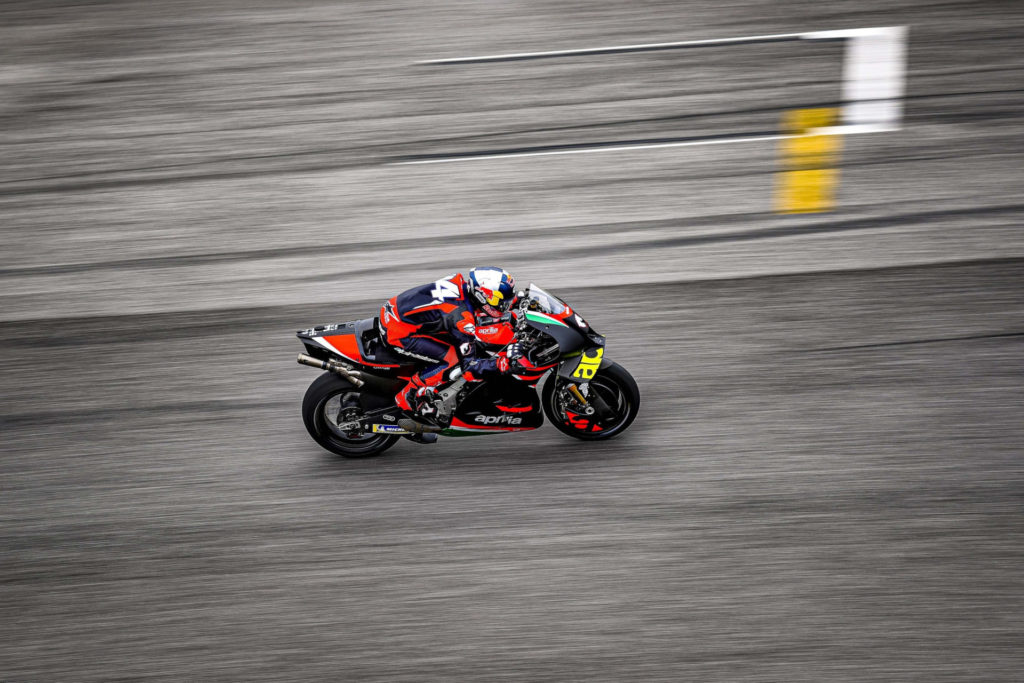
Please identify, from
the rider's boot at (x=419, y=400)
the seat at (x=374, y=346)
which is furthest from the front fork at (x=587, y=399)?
the seat at (x=374, y=346)

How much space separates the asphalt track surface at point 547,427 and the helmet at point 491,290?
151cm

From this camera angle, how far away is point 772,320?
32.3ft

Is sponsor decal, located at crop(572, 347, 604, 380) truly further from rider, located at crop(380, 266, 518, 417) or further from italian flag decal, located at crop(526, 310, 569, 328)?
rider, located at crop(380, 266, 518, 417)

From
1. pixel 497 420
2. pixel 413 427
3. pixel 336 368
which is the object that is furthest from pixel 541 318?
pixel 336 368

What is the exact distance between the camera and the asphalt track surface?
691 centimetres

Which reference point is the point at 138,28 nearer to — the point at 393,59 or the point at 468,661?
the point at 393,59

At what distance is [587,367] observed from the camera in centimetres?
782

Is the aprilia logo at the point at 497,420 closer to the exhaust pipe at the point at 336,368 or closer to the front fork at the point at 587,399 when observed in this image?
the front fork at the point at 587,399

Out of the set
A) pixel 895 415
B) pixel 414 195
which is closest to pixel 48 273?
pixel 414 195

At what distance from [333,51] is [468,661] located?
12.3m

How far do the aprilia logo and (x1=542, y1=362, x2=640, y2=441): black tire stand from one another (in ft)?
1.02

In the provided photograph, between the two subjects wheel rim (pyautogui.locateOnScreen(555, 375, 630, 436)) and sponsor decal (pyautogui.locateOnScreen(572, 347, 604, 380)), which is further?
wheel rim (pyautogui.locateOnScreen(555, 375, 630, 436))

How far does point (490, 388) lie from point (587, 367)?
36.3 inches

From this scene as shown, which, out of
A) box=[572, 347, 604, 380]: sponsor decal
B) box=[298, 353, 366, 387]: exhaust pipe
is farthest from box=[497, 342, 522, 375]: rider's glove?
box=[298, 353, 366, 387]: exhaust pipe
